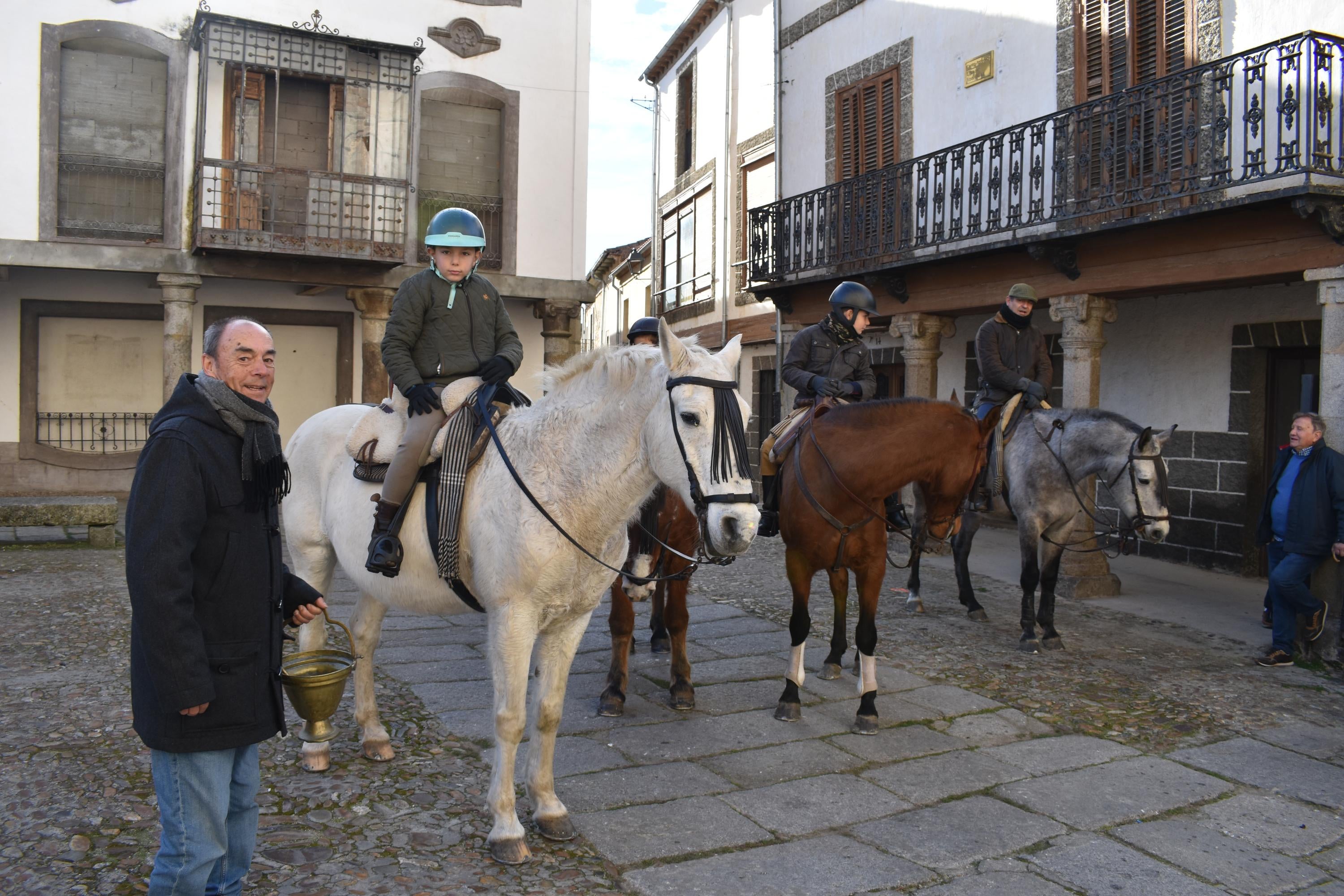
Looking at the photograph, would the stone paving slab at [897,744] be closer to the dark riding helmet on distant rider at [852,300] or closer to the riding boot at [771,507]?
the riding boot at [771,507]

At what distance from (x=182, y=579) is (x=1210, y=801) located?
13.4 feet

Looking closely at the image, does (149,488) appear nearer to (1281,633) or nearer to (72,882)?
(72,882)

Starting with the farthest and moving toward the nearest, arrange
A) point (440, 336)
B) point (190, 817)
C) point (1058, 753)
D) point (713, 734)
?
point (713, 734) → point (1058, 753) → point (440, 336) → point (190, 817)

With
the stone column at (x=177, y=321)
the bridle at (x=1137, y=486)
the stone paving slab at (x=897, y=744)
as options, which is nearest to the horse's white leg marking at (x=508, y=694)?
the stone paving slab at (x=897, y=744)

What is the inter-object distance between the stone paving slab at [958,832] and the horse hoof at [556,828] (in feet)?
3.56

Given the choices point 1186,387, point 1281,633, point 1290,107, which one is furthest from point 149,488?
point 1186,387

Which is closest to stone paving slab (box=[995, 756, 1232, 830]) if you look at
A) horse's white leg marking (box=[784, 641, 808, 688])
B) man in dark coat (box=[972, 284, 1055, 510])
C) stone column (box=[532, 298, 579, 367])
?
horse's white leg marking (box=[784, 641, 808, 688])

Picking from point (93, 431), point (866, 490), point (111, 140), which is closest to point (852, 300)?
point (866, 490)

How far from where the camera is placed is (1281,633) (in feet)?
21.7

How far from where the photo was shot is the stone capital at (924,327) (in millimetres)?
11828

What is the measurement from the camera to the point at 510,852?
11.0ft

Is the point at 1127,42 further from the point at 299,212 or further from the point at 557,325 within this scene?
the point at 299,212

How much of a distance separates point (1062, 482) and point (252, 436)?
20.2 feet

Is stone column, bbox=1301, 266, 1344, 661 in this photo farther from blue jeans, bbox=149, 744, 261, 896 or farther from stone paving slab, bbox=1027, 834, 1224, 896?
blue jeans, bbox=149, 744, 261, 896
